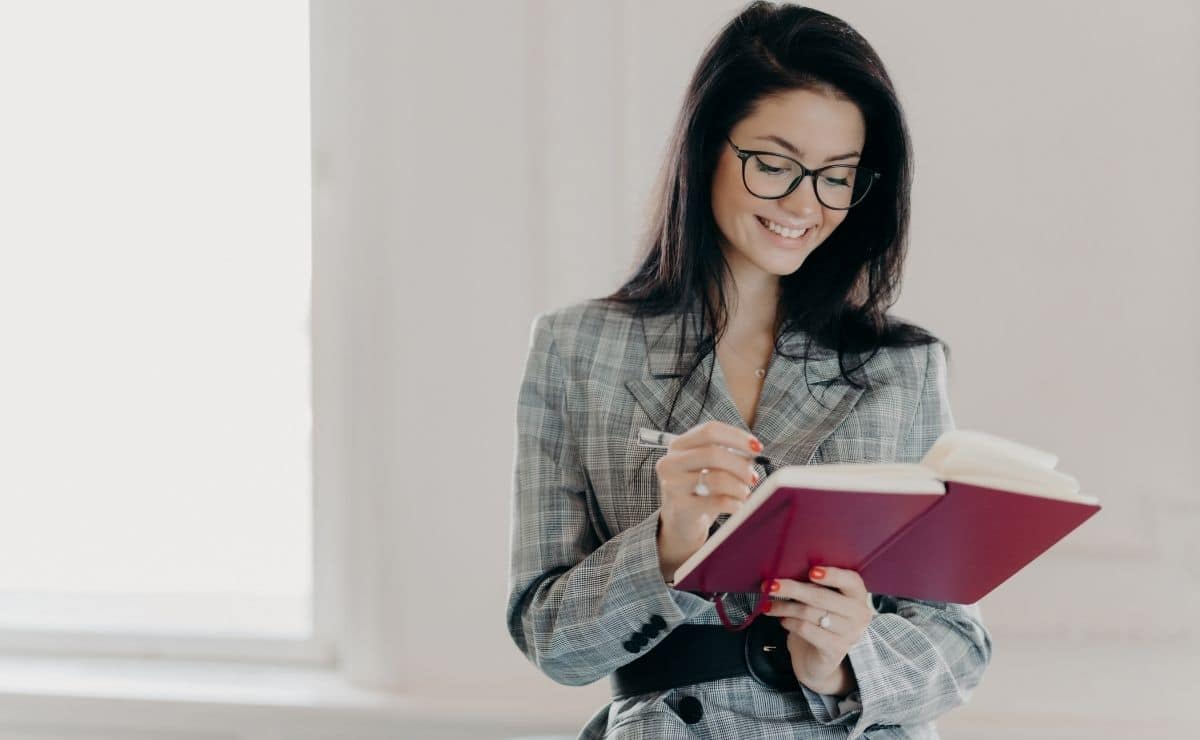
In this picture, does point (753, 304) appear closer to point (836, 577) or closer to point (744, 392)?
point (744, 392)

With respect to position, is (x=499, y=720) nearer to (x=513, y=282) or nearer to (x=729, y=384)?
(x=513, y=282)

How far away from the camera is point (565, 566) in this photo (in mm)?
1438

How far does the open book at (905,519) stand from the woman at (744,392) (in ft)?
0.38

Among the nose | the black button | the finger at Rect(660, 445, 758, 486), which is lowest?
the black button

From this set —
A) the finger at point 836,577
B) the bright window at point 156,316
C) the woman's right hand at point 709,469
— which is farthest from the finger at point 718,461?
the bright window at point 156,316

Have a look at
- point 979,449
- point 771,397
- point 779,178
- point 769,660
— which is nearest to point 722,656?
point 769,660

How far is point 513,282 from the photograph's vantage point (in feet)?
7.12

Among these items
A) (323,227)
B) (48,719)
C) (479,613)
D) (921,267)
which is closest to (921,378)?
(921,267)

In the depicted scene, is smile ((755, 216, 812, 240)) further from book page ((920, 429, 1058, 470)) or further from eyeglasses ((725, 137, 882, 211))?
book page ((920, 429, 1058, 470))

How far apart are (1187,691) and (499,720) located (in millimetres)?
1118

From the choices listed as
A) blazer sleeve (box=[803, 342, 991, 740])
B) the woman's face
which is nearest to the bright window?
the woman's face

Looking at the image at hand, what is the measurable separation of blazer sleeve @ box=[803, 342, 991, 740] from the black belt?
0.15ft

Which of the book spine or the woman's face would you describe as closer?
the book spine

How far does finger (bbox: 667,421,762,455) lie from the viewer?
3.69 feet
